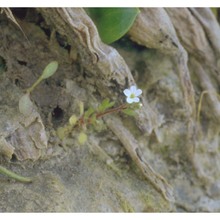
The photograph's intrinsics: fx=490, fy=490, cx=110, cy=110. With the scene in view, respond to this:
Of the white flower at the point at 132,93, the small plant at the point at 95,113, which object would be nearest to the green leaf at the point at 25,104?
the small plant at the point at 95,113

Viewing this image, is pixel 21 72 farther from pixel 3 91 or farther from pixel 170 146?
pixel 170 146

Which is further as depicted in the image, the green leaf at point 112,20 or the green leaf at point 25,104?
the green leaf at point 112,20

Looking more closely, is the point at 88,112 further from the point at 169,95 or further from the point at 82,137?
the point at 169,95

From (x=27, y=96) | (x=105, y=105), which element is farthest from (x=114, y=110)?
(x=27, y=96)

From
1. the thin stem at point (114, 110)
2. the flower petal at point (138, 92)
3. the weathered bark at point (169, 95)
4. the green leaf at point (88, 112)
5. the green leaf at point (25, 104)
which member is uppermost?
the green leaf at point (25, 104)

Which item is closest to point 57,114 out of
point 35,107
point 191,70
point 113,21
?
point 35,107

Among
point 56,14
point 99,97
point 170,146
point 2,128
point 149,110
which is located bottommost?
point 170,146

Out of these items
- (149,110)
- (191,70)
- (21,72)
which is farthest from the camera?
(191,70)

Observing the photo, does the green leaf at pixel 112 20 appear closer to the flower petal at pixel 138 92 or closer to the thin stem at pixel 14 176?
the flower petal at pixel 138 92
